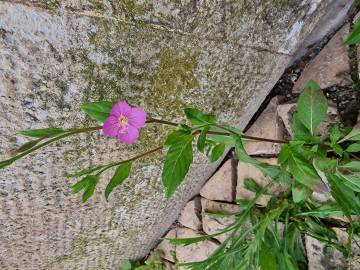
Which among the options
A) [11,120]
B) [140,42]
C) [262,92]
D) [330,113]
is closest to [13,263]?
[11,120]

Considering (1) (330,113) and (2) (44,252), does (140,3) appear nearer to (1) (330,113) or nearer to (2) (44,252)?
(1) (330,113)

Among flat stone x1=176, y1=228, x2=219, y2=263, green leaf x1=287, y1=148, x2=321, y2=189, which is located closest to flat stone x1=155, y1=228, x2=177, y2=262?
flat stone x1=176, y1=228, x2=219, y2=263

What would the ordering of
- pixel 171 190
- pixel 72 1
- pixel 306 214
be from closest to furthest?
pixel 171 190, pixel 72 1, pixel 306 214

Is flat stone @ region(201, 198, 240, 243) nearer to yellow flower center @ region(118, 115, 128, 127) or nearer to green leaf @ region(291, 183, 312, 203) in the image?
green leaf @ region(291, 183, 312, 203)

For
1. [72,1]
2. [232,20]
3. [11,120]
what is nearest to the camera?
[72,1]

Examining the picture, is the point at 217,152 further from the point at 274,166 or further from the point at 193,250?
the point at 193,250

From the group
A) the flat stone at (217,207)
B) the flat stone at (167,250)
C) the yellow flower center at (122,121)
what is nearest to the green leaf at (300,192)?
the yellow flower center at (122,121)

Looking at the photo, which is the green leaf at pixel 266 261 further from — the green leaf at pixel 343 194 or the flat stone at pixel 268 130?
the flat stone at pixel 268 130
